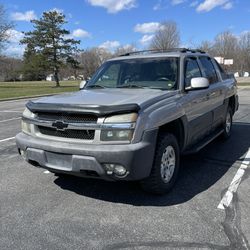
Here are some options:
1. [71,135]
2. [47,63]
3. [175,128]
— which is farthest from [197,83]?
Answer: [47,63]

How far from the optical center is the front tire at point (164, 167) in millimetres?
4230

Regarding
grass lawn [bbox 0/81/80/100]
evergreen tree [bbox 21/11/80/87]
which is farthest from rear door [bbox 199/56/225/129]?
evergreen tree [bbox 21/11/80/87]

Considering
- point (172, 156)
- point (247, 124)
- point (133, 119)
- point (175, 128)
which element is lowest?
point (247, 124)

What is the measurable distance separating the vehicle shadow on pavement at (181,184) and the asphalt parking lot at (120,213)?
1 centimetres

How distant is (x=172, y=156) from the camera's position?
4.65 meters

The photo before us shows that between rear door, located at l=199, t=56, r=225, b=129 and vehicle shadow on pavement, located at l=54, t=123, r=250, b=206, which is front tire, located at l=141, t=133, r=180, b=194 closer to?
vehicle shadow on pavement, located at l=54, t=123, r=250, b=206

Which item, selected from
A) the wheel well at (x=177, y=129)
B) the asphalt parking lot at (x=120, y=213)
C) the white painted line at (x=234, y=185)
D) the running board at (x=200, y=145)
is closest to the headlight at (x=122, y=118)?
the wheel well at (x=177, y=129)

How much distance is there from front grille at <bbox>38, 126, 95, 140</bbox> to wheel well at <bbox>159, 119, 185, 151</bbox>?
0.98 m

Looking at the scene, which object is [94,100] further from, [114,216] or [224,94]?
[224,94]

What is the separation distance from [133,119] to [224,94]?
3679 millimetres

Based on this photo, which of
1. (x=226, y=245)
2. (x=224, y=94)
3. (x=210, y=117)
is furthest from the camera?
(x=224, y=94)

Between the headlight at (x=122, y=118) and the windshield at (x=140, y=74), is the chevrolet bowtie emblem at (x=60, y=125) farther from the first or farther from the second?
the windshield at (x=140, y=74)

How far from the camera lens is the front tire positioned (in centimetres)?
423

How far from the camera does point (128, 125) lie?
12.6 ft
